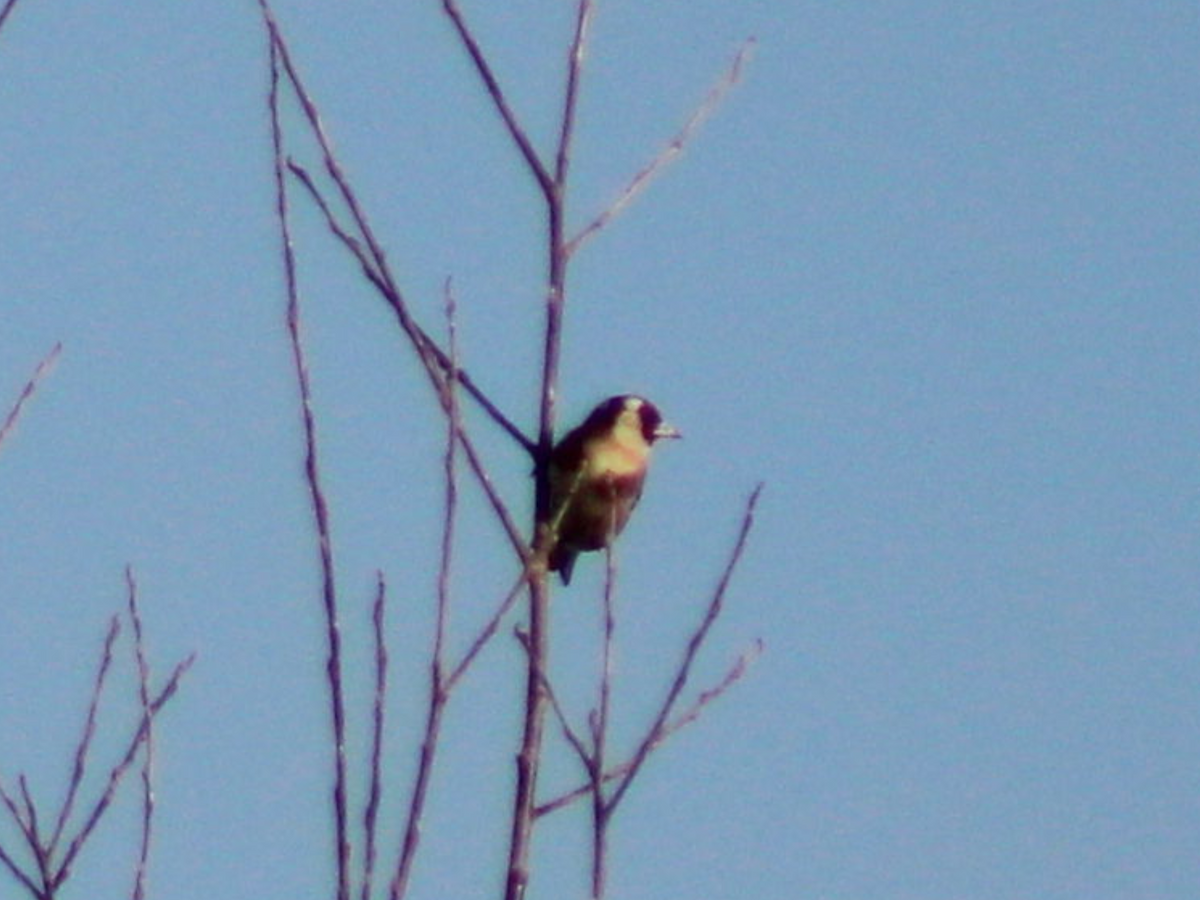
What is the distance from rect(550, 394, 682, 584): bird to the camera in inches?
307

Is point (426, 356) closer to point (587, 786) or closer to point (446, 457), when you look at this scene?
point (446, 457)

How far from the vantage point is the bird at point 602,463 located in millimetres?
7785

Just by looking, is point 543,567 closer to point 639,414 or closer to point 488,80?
point 488,80

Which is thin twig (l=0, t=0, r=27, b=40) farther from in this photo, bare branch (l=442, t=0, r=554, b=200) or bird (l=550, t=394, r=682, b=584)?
bird (l=550, t=394, r=682, b=584)

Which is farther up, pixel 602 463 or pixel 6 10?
pixel 6 10

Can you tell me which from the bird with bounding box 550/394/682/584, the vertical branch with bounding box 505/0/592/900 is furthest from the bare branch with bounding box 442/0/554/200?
the bird with bounding box 550/394/682/584

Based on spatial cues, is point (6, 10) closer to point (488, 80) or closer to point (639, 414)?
point (488, 80)

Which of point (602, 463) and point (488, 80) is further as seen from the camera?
point (602, 463)

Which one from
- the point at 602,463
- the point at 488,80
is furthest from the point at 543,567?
the point at 602,463

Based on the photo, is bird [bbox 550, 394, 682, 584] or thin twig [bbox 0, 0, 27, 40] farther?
bird [bbox 550, 394, 682, 584]

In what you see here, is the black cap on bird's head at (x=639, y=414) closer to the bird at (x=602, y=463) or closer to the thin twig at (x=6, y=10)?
the bird at (x=602, y=463)

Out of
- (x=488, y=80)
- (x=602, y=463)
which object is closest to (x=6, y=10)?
(x=488, y=80)

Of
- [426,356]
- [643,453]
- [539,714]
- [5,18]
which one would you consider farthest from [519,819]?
[643,453]

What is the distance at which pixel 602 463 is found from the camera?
7.86 m
